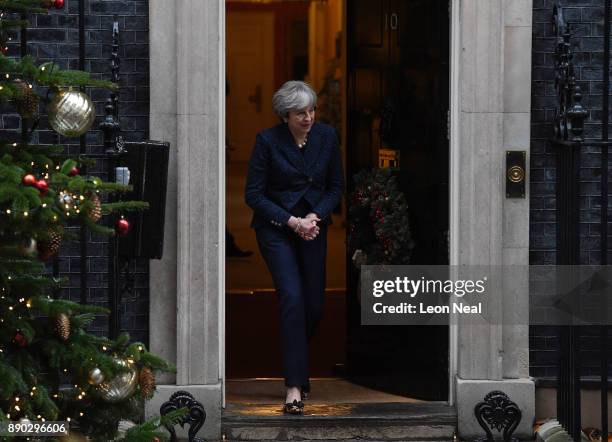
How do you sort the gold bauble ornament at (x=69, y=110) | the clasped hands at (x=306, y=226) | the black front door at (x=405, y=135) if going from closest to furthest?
the gold bauble ornament at (x=69, y=110) < the clasped hands at (x=306, y=226) < the black front door at (x=405, y=135)

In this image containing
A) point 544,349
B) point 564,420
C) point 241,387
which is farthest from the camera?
point 241,387

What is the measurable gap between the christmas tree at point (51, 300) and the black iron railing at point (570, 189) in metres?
2.53

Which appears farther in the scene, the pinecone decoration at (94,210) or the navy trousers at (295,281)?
the navy trousers at (295,281)

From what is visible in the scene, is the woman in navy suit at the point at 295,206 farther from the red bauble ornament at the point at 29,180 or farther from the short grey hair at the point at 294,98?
the red bauble ornament at the point at 29,180

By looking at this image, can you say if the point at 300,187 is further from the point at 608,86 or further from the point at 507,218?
the point at 608,86

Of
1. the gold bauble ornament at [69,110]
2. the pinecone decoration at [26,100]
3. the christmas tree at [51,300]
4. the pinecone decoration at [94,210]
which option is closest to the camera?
the christmas tree at [51,300]

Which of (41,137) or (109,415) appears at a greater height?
(41,137)

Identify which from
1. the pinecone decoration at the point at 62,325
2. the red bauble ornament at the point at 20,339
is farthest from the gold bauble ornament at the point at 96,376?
the red bauble ornament at the point at 20,339

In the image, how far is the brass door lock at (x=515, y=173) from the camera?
8.37 meters

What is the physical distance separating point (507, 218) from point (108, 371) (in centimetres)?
322

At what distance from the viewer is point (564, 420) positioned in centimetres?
804

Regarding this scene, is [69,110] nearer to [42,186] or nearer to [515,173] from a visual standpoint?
[42,186]

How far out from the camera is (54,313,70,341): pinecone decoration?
588cm

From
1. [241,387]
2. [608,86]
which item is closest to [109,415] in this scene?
[241,387]
